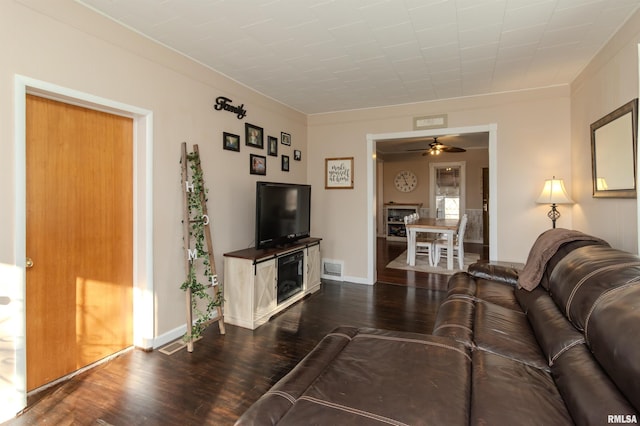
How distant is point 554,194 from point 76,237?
4.56 meters

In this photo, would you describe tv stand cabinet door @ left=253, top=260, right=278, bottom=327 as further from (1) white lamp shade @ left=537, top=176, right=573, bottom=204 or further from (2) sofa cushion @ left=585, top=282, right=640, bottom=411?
(1) white lamp shade @ left=537, top=176, right=573, bottom=204

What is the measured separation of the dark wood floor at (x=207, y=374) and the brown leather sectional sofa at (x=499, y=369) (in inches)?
38.6

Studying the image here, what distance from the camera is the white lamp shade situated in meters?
3.54

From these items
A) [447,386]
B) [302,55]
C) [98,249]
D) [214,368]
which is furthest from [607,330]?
[98,249]

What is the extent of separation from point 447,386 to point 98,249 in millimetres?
2640

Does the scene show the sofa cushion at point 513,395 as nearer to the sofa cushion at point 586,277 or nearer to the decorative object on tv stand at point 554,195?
the sofa cushion at point 586,277

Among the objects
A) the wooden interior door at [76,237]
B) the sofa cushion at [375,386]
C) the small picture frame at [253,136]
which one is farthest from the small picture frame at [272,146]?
the sofa cushion at [375,386]

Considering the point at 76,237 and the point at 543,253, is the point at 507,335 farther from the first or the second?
the point at 76,237

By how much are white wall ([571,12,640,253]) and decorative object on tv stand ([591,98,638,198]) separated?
75 mm

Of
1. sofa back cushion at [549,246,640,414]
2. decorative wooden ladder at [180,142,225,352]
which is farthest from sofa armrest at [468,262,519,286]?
decorative wooden ladder at [180,142,225,352]

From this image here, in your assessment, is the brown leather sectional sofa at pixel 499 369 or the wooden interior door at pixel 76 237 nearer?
the brown leather sectional sofa at pixel 499 369

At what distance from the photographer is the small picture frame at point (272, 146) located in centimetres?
435

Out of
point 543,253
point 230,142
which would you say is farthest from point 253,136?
point 543,253

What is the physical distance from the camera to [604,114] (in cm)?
285
